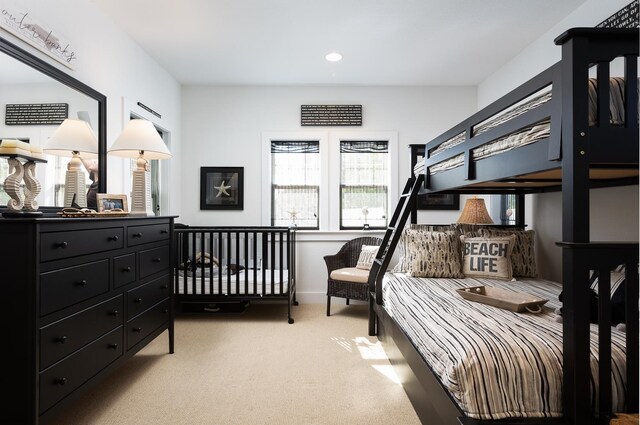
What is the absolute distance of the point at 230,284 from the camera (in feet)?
11.7

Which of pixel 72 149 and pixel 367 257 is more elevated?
pixel 72 149

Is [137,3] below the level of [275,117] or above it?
above

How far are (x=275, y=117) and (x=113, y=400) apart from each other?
3.25 m

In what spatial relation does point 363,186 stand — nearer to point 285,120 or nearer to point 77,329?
point 285,120

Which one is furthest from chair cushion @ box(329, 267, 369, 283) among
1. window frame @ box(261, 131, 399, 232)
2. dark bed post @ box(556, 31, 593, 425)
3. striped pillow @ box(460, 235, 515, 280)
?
dark bed post @ box(556, 31, 593, 425)

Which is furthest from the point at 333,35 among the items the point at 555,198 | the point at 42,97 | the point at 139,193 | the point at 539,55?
the point at 555,198

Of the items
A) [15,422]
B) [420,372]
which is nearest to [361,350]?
[420,372]

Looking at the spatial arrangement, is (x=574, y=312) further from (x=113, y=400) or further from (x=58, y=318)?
(x=113, y=400)

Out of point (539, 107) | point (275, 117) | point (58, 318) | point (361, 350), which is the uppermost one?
point (275, 117)

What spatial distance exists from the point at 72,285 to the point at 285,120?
3.13m

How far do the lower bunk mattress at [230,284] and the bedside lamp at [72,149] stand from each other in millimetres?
1516

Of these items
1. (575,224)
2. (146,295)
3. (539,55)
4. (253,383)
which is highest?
(539,55)

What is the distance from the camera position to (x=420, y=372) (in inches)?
65.2

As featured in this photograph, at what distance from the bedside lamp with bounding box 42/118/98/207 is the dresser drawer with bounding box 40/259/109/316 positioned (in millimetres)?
609
